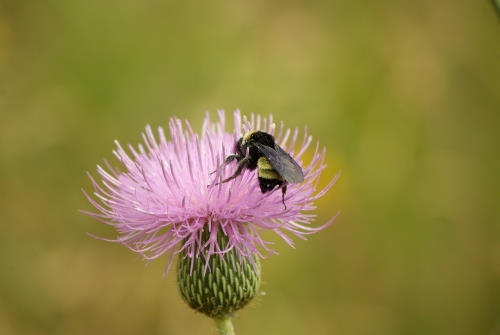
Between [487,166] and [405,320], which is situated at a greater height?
[487,166]

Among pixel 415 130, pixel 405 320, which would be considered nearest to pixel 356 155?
pixel 415 130

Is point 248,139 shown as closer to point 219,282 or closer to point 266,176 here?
point 266,176

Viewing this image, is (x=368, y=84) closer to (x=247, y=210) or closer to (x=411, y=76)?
(x=411, y=76)

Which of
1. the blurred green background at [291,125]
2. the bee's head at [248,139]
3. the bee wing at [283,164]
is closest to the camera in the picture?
the bee wing at [283,164]

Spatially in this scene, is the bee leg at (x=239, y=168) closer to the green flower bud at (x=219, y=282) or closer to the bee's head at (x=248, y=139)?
the bee's head at (x=248, y=139)

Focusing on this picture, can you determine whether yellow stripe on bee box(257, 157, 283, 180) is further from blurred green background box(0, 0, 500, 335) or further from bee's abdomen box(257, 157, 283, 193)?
blurred green background box(0, 0, 500, 335)

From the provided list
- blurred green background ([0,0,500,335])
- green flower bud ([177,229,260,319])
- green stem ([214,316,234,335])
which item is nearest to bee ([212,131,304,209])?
green flower bud ([177,229,260,319])

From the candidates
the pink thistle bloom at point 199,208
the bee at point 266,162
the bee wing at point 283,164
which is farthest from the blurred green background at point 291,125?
the bee wing at point 283,164
